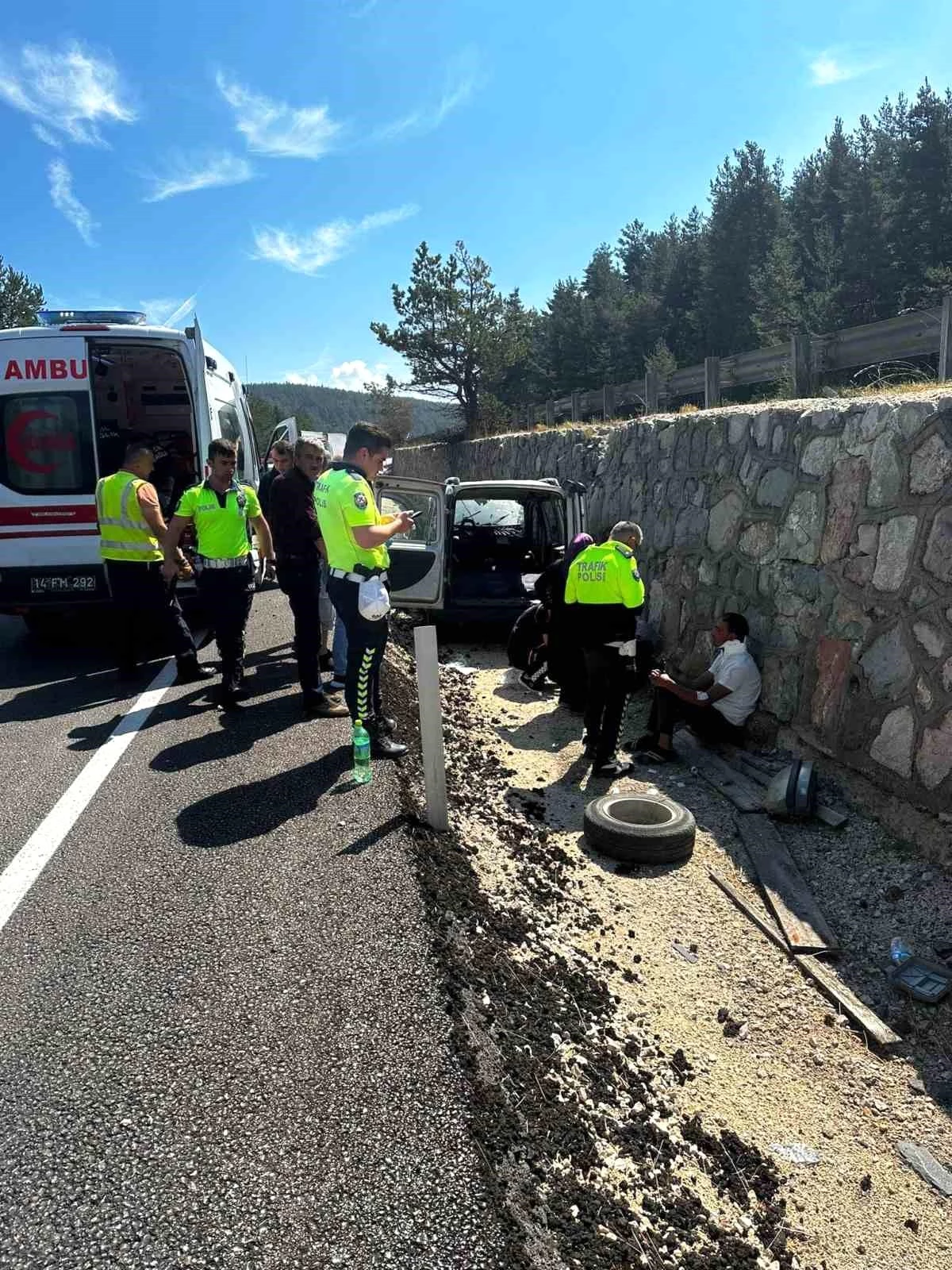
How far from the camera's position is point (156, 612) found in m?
6.39

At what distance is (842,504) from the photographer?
18.2 feet

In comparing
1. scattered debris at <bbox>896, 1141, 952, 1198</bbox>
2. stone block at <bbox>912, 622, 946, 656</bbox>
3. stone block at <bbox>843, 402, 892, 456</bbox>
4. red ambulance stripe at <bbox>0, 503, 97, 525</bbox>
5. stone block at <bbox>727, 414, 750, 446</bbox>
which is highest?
stone block at <bbox>727, 414, 750, 446</bbox>

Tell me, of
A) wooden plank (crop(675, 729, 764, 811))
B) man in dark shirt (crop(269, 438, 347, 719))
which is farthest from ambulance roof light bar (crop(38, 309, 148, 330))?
wooden plank (crop(675, 729, 764, 811))

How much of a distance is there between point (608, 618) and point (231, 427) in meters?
5.50

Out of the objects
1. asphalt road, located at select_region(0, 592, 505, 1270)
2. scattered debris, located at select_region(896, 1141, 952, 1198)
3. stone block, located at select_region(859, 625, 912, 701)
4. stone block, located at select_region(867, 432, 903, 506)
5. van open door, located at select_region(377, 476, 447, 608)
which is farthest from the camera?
van open door, located at select_region(377, 476, 447, 608)

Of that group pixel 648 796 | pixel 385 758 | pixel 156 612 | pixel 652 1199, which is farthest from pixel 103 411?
pixel 652 1199

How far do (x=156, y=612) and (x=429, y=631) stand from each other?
332cm

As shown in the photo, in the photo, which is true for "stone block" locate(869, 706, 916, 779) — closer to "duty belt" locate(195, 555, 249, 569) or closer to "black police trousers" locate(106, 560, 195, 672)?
"duty belt" locate(195, 555, 249, 569)

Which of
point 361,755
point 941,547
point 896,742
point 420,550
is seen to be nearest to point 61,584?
point 420,550

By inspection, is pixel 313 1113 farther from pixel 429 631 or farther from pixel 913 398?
pixel 913 398

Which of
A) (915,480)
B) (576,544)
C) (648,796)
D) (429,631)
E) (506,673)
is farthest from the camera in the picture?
(506,673)

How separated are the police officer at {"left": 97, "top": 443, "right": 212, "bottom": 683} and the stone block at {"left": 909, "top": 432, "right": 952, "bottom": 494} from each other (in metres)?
5.24

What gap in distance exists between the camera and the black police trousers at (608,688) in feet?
19.5

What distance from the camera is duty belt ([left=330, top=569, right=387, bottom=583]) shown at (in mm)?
4566
